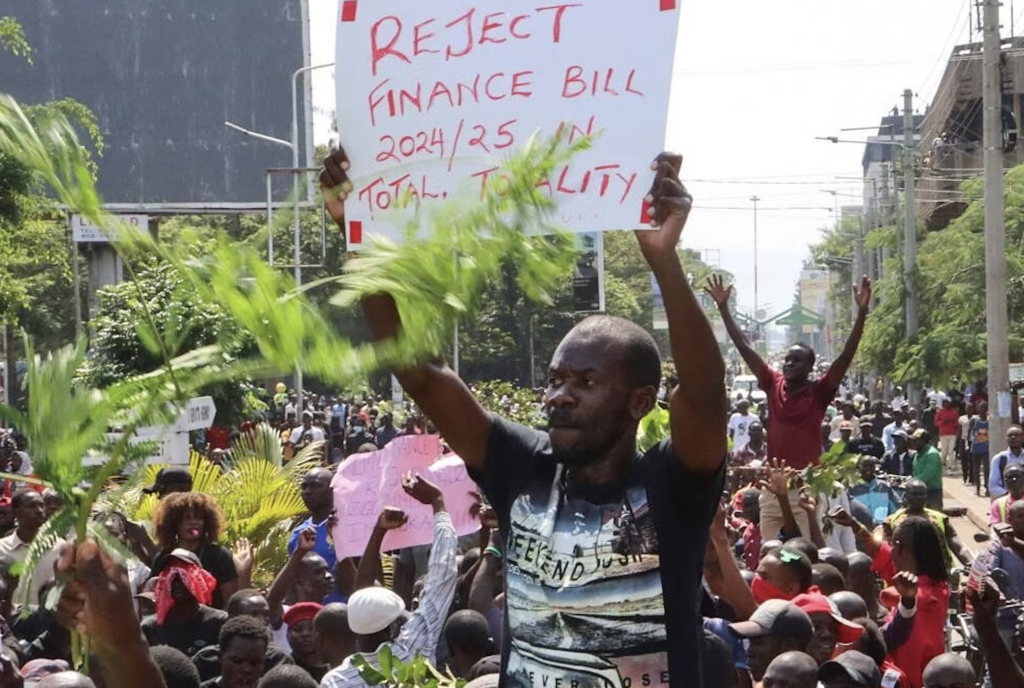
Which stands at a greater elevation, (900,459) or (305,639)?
(305,639)

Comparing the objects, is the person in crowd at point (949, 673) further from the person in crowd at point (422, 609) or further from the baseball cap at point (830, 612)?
the person in crowd at point (422, 609)

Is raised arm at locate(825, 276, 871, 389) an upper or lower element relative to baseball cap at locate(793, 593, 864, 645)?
upper

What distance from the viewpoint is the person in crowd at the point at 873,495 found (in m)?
13.1

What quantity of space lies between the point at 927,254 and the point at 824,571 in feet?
92.7

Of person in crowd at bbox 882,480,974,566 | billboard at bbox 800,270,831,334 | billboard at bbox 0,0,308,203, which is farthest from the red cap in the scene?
billboard at bbox 800,270,831,334

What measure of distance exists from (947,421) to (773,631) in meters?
25.3

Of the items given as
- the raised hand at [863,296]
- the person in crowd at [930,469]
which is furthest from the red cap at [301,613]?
the person in crowd at [930,469]

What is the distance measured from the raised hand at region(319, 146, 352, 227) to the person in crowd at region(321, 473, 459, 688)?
204cm

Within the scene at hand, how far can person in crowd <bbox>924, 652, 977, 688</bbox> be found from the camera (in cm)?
562

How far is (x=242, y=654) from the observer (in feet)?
18.2

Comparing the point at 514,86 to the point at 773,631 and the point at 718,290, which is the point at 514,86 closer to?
the point at 773,631

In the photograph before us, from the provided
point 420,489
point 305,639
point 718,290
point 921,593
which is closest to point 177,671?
point 420,489

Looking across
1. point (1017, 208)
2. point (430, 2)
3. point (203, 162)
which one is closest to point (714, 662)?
point (430, 2)

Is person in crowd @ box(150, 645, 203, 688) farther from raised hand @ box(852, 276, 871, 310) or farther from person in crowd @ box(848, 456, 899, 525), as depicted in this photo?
person in crowd @ box(848, 456, 899, 525)
